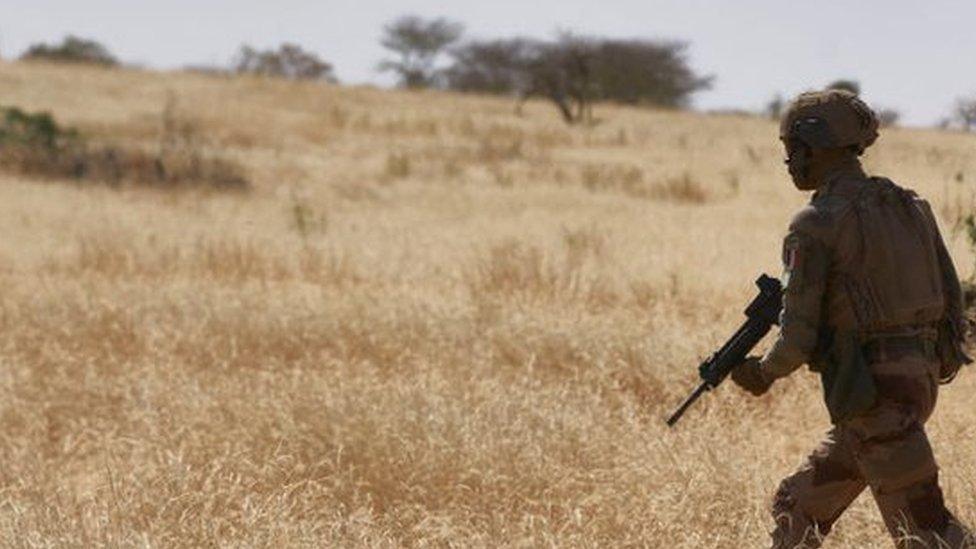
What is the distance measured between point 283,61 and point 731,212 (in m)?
47.0

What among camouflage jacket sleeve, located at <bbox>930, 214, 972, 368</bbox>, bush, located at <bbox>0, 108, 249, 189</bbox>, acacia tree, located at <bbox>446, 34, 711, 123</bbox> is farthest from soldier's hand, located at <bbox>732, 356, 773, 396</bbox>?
acacia tree, located at <bbox>446, 34, 711, 123</bbox>

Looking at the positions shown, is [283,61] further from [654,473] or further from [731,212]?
[654,473]

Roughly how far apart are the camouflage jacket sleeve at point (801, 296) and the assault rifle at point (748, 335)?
0.61ft

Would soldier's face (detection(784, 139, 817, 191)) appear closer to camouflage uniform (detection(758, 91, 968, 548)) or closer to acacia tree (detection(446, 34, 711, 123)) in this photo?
camouflage uniform (detection(758, 91, 968, 548))

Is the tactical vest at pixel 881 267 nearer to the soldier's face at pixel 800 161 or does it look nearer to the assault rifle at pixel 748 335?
the soldier's face at pixel 800 161

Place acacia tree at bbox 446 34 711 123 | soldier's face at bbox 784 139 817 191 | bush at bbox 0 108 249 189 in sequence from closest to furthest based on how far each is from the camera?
soldier's face at bbox 784 139 817 191
bush at bbox 0 108 249 189
acacia tree at bbox 446 34 711 123

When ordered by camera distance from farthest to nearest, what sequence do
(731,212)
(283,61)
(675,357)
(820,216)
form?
(283,61), (731,212), (675,357), (820,216)

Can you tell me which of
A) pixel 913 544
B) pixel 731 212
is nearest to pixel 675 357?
pixel 913 544

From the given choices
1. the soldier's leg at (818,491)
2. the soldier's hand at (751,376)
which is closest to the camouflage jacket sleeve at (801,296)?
the soldier's hand at (751,376)

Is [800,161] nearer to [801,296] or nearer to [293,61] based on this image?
[801,296]

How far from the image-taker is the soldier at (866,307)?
8.99 feet

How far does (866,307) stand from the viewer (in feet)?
9.04

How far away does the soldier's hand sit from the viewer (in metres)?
2.95

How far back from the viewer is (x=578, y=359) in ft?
18.4
